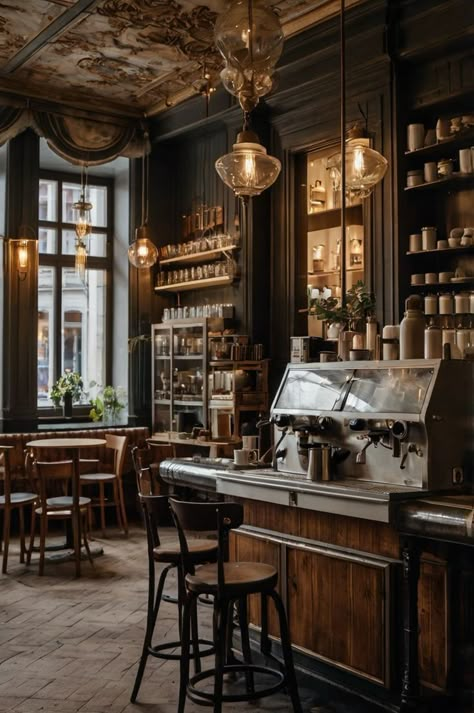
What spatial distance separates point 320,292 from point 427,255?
1487 millimetres

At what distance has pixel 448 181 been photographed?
5785 mm

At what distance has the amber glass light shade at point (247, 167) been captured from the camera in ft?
14.2

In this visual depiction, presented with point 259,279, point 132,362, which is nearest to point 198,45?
point 259,279

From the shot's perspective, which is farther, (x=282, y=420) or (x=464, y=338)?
(x=464, y=338)

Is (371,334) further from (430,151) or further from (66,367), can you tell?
(66,367)

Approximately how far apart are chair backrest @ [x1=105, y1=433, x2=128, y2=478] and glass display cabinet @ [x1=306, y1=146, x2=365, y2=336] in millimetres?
2131

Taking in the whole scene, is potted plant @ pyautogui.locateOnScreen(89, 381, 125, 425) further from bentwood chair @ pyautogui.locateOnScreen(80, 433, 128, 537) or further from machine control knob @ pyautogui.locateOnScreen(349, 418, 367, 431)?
machine control knob @ pyautogui.locateOnScreen(349, 418, 367, 431)

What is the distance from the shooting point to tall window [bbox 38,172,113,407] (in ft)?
30.5

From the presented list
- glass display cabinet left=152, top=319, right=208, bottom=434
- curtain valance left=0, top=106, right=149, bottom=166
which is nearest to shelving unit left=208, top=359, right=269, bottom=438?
glass display cabinet left=152, top=319, right=208, bottom=434

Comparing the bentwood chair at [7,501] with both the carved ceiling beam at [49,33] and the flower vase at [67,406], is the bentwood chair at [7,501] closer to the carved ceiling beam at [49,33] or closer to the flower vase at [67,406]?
the flower vase at [67,406]

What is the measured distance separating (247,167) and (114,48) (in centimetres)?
371

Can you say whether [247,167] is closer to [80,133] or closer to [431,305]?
[431,305]

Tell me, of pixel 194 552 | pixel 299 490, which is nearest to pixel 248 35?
pixel 299 490

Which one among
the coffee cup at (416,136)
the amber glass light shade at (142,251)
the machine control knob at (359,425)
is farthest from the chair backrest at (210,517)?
the amber glass light shade at (142,251)
